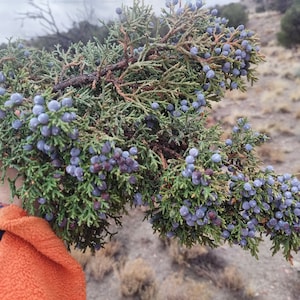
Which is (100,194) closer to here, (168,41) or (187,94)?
(187,94)

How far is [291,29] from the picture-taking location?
43.7 ft

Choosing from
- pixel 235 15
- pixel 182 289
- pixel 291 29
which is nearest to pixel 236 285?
pixel 182 289

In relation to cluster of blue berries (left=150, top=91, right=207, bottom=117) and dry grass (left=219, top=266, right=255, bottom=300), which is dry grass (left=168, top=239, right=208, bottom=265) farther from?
cluster of blue berries (left=150, top=91, right=207, bottom=117)

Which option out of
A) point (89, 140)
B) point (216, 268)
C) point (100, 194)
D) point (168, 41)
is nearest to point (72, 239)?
point (100, 194)

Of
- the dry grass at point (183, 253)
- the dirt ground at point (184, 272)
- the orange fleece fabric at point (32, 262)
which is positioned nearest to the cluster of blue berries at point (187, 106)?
the orange fleece fabric at point (32, 262)

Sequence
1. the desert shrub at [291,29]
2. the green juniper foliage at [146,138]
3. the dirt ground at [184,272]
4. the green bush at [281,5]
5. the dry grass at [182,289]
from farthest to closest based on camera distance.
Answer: the green bush at [281,5], the desert shrub at [291,29], the dirt ground at [184,272], the dry grass at [182,289], the green juniper foliage at [146,138]

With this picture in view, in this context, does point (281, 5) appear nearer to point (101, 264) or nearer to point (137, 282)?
point (101, 264)

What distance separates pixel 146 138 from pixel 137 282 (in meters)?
2.70

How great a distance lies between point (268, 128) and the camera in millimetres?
6891

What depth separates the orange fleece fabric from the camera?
35.5 inches

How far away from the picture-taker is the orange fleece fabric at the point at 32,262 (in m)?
0.90

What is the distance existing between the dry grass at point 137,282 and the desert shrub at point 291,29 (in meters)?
12.2

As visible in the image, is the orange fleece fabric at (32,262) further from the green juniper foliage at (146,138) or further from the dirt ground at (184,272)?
the dirt ground at (184,272)

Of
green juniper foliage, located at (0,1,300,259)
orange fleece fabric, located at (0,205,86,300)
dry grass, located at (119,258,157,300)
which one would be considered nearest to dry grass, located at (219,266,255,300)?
dry grass, located at (119,258,157,300)
